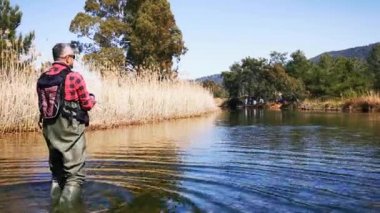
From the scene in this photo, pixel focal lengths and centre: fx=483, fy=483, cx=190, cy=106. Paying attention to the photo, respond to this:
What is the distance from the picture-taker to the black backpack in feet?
15.9

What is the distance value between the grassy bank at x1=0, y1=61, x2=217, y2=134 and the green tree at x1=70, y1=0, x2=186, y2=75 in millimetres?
6450

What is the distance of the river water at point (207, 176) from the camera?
17.3 feet

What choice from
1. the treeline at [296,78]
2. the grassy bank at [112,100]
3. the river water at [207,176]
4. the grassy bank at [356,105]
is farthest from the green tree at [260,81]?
the river water at [207,176]

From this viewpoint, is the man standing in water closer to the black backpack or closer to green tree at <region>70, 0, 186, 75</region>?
the black backpack

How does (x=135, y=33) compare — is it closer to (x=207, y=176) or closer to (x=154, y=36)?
(x=154, y=36)

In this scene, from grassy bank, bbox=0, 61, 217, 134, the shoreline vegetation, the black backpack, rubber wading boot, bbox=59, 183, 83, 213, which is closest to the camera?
the black backpack

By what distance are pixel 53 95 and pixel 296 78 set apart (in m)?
55.5

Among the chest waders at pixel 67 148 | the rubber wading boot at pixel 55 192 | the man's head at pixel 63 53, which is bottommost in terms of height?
the rubber wading boot at pixel 55 192

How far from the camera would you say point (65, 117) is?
16.1 feet

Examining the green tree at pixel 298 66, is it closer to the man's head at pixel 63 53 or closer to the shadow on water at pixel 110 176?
the shadow on water at pixel 110 176

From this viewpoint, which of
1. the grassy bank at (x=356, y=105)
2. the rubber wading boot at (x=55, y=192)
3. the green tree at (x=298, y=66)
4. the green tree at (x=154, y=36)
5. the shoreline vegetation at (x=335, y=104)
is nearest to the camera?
the rubber wading boot at (x=55, y=192)

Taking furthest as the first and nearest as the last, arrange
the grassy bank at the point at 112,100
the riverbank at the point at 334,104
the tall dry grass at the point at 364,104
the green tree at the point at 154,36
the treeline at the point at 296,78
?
1. the treeline at the point at 296,78
2. the riverbank at the point at 334,104
3. the tall dry grass at the point at 364,104
4. the green tree at the point at 154,36
5. the grassy bank at the point at 112,100

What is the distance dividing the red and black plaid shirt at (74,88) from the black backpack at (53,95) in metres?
0.05

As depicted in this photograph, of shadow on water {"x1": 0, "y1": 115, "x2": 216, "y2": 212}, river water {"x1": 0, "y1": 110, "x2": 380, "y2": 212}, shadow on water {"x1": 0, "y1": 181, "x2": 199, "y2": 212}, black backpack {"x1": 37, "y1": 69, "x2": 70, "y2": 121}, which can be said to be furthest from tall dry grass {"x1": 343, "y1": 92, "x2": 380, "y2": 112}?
black backpack {"x1": 37, "y1": 69, "x2": 70, "y2": 121}
